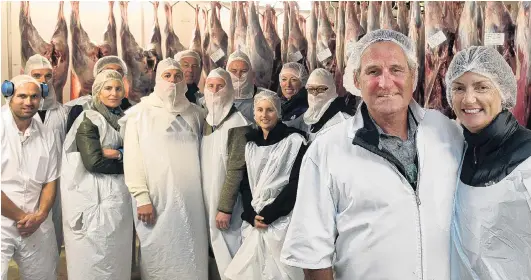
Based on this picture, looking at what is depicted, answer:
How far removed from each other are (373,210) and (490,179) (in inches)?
13.5

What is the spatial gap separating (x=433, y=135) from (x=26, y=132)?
1653 millimetres

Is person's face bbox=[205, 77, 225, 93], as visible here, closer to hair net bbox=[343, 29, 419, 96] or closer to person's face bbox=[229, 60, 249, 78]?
person's face bbox=[229, 60, 249, 78]

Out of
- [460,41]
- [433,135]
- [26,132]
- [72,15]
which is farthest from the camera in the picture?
[72,15]

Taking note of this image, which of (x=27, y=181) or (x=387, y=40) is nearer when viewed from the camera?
(x=387, y=40)

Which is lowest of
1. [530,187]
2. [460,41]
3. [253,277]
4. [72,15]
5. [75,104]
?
[253,277]

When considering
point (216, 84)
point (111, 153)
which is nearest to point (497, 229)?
point (216, 84)

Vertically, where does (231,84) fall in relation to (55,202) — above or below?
above

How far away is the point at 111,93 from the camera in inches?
93.6

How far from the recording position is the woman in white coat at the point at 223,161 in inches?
94.3

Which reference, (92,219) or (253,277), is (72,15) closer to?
(92,219)

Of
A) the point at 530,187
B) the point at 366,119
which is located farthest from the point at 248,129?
the point at 530,187

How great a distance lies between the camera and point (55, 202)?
2.39 meters

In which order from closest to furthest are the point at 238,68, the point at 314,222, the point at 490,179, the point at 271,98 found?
1. the point at 490,179
2. the point at 314,222
3. the point at 271,98
4. the point at 238,68

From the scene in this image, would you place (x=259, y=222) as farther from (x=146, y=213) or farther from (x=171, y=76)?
(x=171, y=76)
